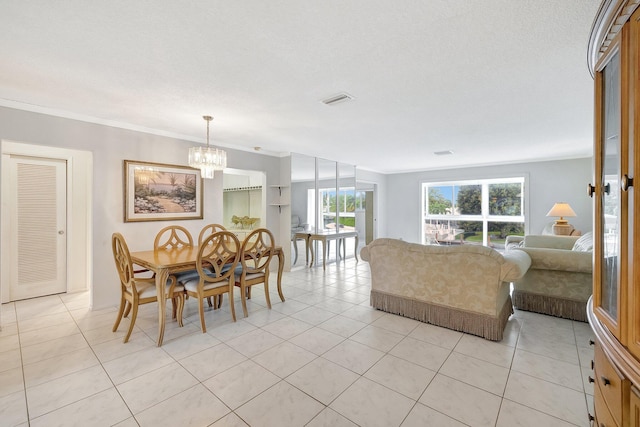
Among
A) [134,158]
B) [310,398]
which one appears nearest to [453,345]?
[310,398]

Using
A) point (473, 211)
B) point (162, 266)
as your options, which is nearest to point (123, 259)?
point (162, 266)

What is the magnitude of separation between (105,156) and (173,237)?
1.28 metres

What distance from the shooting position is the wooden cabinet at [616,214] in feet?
2.88

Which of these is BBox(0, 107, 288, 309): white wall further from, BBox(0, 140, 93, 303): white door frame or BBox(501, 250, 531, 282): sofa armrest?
BBox(501, 250, 531, 282): sofa armrest

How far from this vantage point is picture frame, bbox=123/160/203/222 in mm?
3688

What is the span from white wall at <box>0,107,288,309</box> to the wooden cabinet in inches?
174

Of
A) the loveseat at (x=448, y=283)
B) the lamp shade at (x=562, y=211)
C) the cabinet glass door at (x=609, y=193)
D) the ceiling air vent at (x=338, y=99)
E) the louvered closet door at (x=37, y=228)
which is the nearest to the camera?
the cabinet glass door at (x=609, y=193)

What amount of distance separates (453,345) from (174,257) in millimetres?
2856

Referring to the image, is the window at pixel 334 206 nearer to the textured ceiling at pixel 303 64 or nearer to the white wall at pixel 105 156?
the textured ceiling at pixel 303 64

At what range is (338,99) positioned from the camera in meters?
2.81

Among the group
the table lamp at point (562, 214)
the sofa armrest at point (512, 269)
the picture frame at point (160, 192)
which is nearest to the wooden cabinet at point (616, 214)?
the sofa armrest at point (512, 269)

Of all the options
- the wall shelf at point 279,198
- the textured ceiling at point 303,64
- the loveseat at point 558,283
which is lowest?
the loveseat at point 558,283

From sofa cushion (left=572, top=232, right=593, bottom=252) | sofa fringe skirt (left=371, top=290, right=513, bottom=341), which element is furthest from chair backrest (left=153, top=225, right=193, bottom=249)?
sofa cushion (left=572, top=232, right=593, bottom=252)

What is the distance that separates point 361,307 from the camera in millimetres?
3451
